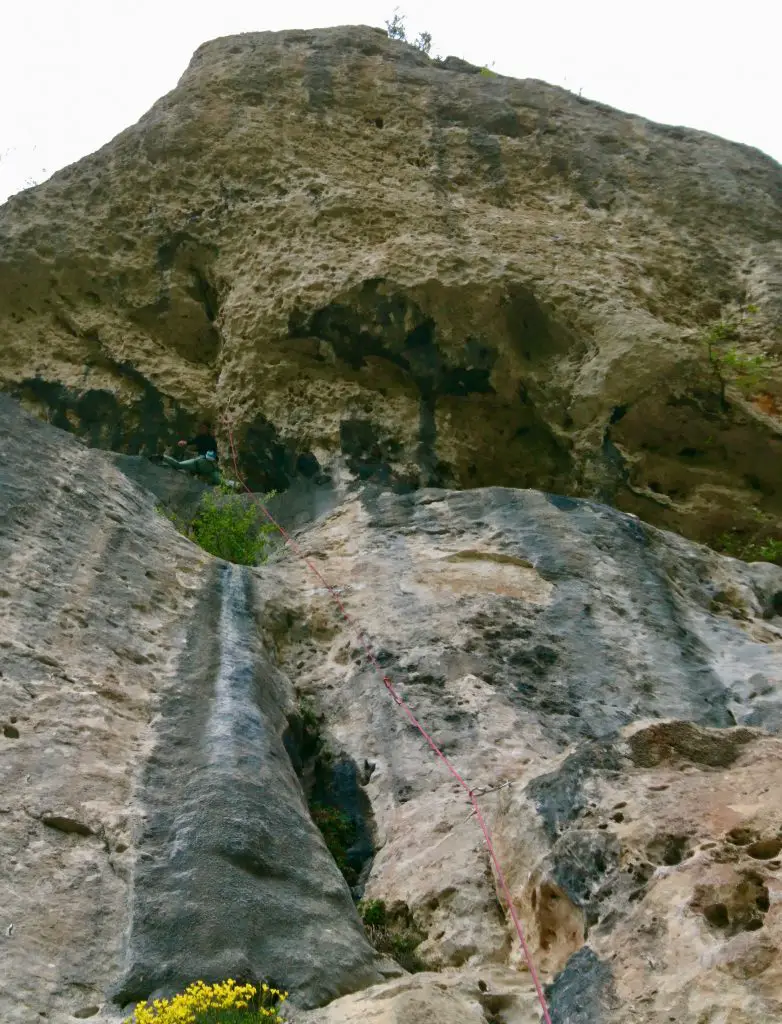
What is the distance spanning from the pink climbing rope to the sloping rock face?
2.83 feet

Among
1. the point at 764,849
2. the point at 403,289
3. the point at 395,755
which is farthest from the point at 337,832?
the point at 403,289

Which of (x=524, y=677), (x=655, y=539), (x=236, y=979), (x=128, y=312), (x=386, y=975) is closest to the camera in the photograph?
(x=236, y=979)

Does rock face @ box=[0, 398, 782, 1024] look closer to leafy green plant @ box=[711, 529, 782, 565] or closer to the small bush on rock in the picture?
the small bush on rock

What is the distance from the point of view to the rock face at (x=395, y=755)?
4344 millimetres

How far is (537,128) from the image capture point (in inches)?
563

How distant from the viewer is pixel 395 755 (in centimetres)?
A: 679

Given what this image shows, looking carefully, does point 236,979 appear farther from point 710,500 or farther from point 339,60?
point 339,60

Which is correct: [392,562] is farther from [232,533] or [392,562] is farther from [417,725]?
[417,725]

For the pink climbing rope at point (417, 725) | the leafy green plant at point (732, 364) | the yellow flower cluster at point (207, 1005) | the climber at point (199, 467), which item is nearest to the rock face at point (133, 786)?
the yellow flower cluster at point (207, 1005)

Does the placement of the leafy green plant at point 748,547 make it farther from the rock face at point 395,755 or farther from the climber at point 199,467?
the climber at point 199,467

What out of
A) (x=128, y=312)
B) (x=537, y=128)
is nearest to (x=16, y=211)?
(x=128, y=312)

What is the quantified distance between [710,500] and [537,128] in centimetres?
581

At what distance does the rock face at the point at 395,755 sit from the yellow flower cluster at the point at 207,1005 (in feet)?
0.45

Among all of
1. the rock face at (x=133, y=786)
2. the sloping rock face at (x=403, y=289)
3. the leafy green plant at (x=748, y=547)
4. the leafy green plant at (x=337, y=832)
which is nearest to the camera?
the rock face at (x=133, y=786)
